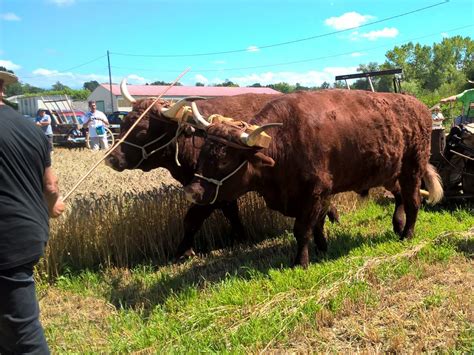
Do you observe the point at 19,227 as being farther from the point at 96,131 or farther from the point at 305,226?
the point at 96,131

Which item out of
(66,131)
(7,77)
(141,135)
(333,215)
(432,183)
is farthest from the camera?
(66,131)

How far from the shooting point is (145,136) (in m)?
6.03

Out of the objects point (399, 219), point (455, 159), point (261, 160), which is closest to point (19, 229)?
point (261, 160)

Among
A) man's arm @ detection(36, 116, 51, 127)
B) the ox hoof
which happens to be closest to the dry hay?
the ox hoof

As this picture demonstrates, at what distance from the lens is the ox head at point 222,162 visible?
4645 millimetres

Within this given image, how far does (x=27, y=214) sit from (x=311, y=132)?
10.6ft

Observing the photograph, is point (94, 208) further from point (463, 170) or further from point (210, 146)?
point (463, 170)

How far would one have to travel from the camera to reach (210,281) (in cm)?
512

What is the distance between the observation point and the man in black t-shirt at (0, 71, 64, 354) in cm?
260

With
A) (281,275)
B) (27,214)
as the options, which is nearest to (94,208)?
(281,275)

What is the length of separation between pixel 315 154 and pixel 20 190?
3207mm

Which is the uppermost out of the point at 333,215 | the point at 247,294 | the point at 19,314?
the point at 19,314

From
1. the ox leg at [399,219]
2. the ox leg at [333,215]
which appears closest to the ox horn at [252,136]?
the ox leg at [399,219]

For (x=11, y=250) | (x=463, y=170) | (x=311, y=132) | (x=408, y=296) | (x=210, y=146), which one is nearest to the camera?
(x=11, y=250)
